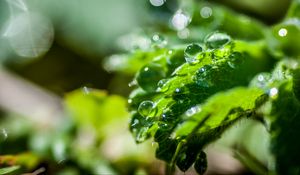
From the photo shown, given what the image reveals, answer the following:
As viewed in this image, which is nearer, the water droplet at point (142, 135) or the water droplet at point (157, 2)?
the water droplet at point (142, 135)

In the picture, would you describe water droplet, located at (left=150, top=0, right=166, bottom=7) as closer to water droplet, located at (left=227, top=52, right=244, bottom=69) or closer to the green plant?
the green plant

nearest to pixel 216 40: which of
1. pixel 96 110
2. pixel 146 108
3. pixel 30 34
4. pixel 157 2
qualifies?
pixel 146 108

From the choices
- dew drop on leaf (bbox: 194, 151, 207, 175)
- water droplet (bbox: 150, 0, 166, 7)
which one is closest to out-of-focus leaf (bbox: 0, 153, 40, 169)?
dew drop on leaf (bbox: 194, 151, 207, 175)

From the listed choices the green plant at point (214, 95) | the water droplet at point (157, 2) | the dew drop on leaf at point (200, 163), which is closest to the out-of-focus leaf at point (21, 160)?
the green plant at point (214, 95)

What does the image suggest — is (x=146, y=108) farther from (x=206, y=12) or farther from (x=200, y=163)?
(x=206, y=12)

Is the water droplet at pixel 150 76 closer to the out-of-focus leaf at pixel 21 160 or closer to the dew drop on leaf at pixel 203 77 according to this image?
the dew drop on leaf at pixel 203 77

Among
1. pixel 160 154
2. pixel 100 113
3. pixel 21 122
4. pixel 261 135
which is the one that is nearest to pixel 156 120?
pixel 160 154

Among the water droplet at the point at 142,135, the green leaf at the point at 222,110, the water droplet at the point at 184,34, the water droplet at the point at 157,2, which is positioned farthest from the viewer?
the water droplet at the point at 157,2
